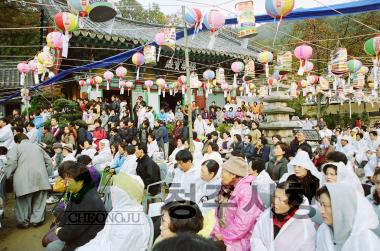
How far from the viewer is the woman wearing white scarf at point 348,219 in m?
2.64

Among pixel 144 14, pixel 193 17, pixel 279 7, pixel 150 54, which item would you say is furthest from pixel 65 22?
pixel 144 14

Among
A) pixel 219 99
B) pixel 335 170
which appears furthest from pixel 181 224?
pixel 219 99

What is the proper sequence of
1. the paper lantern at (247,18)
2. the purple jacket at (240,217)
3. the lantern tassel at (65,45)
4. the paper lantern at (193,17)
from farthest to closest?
the paper lantern at (193,17), the paper lantern at (247,18), the lantern tassel at (65,45), the purple jacket at (240,217)

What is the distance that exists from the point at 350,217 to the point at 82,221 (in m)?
2.69

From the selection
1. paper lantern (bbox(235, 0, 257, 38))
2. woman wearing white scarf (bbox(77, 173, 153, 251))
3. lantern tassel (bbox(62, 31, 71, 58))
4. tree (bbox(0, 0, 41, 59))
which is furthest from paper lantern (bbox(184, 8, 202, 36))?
tree (bbox(0, 0, 41, 59))

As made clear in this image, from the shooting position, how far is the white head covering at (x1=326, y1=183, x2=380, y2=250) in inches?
106

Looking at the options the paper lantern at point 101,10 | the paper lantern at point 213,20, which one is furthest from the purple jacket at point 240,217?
the paper lantern at point 213,20

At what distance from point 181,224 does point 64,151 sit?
5.80 metres

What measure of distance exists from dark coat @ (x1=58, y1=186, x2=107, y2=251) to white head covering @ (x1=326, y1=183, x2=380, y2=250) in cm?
242

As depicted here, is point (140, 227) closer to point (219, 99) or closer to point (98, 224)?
point (98, 224)

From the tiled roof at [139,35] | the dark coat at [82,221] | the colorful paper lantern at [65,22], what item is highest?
the tiled roof at [139,35]

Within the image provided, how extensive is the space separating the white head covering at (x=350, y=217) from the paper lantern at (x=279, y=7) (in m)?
5.54

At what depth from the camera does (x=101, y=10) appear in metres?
6.50

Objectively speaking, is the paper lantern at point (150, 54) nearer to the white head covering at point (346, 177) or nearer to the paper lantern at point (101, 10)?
the paper lantern at point (101, 10)
